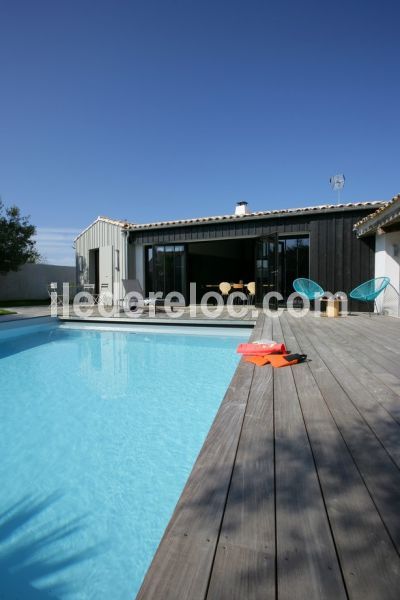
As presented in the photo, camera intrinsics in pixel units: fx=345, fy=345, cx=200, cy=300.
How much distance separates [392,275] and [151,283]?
767 cm

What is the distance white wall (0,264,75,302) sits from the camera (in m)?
15.6

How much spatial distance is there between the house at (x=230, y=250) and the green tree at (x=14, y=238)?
2.73 metres

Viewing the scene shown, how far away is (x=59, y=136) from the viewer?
420 inches

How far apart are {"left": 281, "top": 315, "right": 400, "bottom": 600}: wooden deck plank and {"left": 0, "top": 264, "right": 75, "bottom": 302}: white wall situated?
1648 cm

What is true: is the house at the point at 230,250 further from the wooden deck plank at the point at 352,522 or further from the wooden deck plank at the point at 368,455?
the wooden deck plank at the point at 352,522

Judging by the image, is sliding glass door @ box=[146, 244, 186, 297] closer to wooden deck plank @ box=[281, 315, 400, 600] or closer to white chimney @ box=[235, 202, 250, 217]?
white chimney @ box=[235, 202, 250, 217]

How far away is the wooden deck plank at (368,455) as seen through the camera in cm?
119

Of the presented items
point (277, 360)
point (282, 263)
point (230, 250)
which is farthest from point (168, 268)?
point (277, 360)

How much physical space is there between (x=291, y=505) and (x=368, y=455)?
1.97ft

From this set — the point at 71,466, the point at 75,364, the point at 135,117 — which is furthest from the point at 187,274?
the point at 71,466

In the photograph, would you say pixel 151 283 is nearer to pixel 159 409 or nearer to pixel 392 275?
pixel 392 275

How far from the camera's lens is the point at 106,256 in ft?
42.0

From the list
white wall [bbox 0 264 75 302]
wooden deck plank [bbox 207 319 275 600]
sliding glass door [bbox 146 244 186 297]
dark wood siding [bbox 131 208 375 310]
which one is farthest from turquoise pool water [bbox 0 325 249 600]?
white wall [bbox 0 264 75 302]

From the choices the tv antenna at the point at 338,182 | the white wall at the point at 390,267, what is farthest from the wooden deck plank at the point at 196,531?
the tv antenna at the point at 338,182
